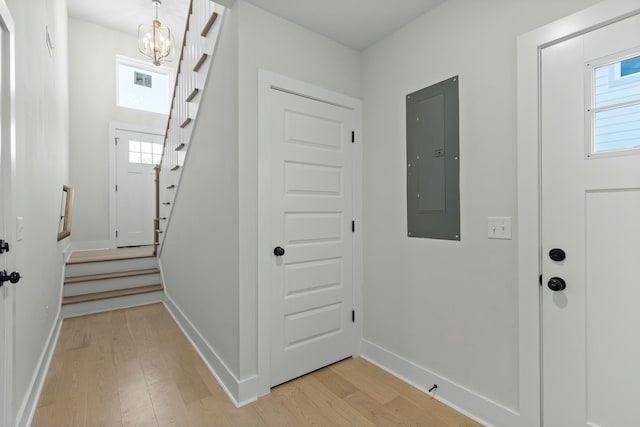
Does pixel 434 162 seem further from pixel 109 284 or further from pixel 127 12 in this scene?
pixel 127 12

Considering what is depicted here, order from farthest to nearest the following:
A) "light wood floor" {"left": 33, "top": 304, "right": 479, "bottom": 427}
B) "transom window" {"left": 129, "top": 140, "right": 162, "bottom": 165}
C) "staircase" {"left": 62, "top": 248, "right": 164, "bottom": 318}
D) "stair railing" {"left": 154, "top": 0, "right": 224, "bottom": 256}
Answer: "transom window" {"left": 129, "top": 140, "right": 162, "bottom": 165}, "staircase" {"left": 62, "top": 248, "right": 164, "bottom": 318}, "stair railing" {"left": 154, "top": 0, "right": 224, "bottom": 256}, "light wood floor" {"left": 33, "top": 304, "right": 479, "bottom": 427}

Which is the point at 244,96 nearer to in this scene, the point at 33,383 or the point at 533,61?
the point at 533,61

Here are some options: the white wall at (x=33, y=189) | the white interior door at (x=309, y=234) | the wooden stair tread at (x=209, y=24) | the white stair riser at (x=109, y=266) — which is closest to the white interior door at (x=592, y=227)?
the white interior door at (x=309, y=234)

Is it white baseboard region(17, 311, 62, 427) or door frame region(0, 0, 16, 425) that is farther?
white baseboard region(17, 311, 62, 427)

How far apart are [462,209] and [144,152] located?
544cm

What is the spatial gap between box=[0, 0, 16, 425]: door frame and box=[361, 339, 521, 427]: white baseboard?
6.87 feet

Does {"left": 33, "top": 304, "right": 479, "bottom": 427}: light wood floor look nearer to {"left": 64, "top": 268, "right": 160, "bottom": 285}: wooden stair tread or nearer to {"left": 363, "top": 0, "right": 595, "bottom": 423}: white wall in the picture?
{"left": 363, "top": 0, "right": 595, "bottom": 423}: white wall

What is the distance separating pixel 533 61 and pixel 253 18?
5.35 feet

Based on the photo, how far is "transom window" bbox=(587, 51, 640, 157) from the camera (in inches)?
50.0

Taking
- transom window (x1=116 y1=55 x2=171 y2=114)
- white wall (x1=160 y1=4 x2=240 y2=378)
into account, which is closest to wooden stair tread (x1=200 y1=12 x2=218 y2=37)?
white wall (x1=160 y1=4 x2=240 y2=378)

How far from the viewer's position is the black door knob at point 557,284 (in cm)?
144

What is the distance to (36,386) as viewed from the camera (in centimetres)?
186

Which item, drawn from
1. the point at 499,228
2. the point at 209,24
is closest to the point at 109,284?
the point at 209,24

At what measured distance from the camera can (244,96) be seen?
75.6 inches
